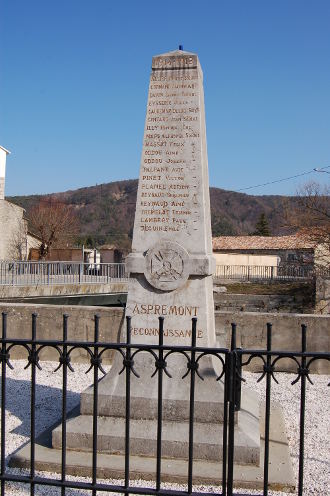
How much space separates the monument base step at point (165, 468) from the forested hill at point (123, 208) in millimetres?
86623

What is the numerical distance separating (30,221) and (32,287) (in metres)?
33.5

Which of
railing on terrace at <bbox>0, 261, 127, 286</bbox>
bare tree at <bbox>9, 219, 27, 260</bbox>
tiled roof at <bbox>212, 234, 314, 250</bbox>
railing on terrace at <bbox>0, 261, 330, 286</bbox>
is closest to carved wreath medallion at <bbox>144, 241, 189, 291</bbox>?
railing on terrace at <bbox>0, 261, 330, 286</bbox>

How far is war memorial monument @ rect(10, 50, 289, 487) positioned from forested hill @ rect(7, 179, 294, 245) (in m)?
85.9

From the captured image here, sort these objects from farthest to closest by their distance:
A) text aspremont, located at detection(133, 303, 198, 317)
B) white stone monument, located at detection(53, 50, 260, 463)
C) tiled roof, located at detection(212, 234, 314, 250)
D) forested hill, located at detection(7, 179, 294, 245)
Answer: forested hill, located at detection(7, 179, 294, 245) → tiled roof, located at detection(212, 234, 314, 250) → text aspremont, located at detection(133, 303, 198, 317) → white stone monument, located at detection(53, 50, 260, 463)

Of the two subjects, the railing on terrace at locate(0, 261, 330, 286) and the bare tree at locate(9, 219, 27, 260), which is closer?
the railing on terrace at locate(0, 261, 330, 286)

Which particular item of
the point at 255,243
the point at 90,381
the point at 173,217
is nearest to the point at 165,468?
the point at 173,217

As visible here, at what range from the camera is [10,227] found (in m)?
37.2

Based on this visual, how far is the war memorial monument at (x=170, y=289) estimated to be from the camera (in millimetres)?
4730

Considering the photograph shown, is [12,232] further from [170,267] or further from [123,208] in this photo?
[123,208]

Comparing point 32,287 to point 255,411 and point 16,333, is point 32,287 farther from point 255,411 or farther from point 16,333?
point 255,411

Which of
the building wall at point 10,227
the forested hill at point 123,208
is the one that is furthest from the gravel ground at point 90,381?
the forested hill at point 123,208

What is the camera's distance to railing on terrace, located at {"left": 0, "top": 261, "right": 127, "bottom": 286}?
19.6 metres

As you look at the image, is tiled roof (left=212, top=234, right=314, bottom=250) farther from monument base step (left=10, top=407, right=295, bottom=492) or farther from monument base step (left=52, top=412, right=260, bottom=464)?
monument base step (left=10, top=407, right=295, bottom=492)

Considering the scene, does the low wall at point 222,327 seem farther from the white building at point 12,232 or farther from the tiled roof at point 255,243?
the tiled roof at point 255,243
